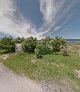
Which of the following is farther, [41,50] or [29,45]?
[29,45]

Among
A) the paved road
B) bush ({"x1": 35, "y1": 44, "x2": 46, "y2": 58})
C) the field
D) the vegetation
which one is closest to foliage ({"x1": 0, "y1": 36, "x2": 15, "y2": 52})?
the vegetation

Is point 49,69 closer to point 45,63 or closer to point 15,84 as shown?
point 45,63

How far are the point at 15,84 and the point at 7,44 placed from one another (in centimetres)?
1144

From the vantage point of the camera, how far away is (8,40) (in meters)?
21.8

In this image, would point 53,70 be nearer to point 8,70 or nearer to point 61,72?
point 61,72

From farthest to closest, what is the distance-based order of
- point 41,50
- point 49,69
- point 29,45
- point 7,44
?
point 7,44, point 29,45, point 41,50, point 49,69

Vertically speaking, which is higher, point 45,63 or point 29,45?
point 29,45

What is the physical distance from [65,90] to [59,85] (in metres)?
0.76

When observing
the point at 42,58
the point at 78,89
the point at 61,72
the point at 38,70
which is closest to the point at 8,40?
the point at 42,58

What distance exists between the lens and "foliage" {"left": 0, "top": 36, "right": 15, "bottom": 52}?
21.3 m

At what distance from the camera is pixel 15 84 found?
10.7 meters

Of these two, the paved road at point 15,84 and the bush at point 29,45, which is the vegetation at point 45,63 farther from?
the paved road at point 15,84

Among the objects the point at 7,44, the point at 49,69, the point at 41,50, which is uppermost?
the point at 7,44

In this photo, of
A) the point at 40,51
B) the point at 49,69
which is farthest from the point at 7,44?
the point at 49,69
